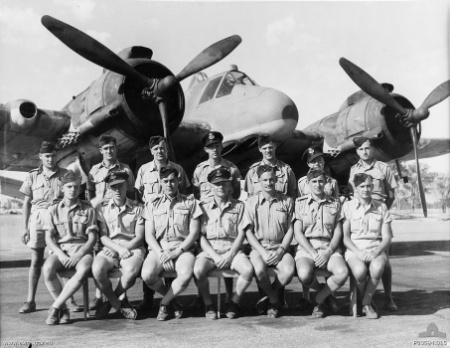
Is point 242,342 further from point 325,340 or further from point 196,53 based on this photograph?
point 196,53

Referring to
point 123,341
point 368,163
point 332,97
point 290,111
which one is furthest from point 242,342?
point 332,97

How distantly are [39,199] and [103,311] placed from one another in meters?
1.76

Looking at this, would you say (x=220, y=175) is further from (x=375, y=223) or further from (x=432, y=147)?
(x=432, y=147)

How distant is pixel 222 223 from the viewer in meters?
5.41

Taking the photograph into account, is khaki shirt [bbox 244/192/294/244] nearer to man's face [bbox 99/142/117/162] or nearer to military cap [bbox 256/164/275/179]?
military cap [bbox 256/164/275/179]

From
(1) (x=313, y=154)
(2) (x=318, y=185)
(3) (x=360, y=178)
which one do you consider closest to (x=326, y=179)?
(2) (x=318, y=185)

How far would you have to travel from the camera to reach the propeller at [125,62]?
7160 millimetres

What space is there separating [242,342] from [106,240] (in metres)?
2.00

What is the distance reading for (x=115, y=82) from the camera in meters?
7.79

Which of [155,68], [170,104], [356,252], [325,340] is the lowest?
[325,340]

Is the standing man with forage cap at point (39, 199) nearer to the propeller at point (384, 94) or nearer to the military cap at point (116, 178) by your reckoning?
the military cap at point (116, 178)

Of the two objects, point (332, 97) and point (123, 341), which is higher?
point (332, 97)

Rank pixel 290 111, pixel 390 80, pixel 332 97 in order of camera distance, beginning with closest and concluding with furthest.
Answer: pixel 290 111 → pixel 390 80 → pixel 332 97

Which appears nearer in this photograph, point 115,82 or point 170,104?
point 115,82
